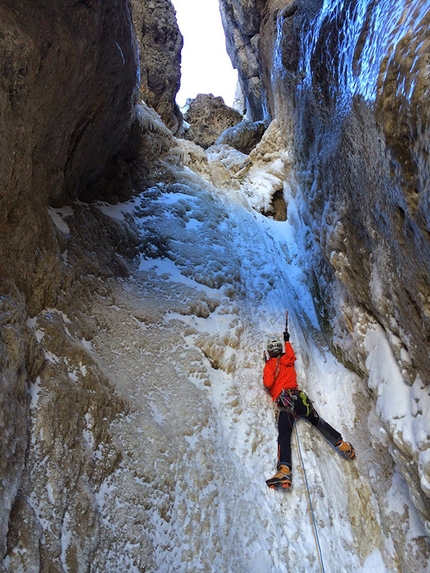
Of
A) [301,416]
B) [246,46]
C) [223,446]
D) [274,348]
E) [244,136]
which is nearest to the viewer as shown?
[223,446]

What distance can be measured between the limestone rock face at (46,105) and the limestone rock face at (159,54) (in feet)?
28.8

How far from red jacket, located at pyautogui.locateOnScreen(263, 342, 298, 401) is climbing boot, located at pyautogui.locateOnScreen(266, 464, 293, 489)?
3.24ft

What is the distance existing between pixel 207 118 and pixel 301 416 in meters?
18.3

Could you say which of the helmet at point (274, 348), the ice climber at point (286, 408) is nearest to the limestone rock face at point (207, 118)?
the helmet at point (274, 348)

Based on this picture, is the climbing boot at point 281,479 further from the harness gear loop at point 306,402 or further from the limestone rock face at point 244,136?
Result: the limestone rock face at point 244,136

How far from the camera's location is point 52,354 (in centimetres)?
408

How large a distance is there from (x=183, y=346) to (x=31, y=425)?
2.67 m

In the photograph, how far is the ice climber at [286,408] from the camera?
4700 millimetres

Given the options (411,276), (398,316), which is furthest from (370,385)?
(411,276)

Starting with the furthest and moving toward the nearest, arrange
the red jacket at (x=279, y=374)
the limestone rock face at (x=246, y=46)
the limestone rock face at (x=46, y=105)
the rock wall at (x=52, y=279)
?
the limestone rock face at (x=246, y=46)
the red jacket at (x=279, y=374)
the limestone rock face at (x=46, y=105)
the rock wall at (x=52, y=279)

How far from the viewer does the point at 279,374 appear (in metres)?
5.57

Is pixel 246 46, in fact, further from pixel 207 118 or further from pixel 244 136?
pixel 244 136

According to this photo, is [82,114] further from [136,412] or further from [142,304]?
[136,412]

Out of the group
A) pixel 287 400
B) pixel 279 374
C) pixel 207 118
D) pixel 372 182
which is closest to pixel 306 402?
pixel 287 400
